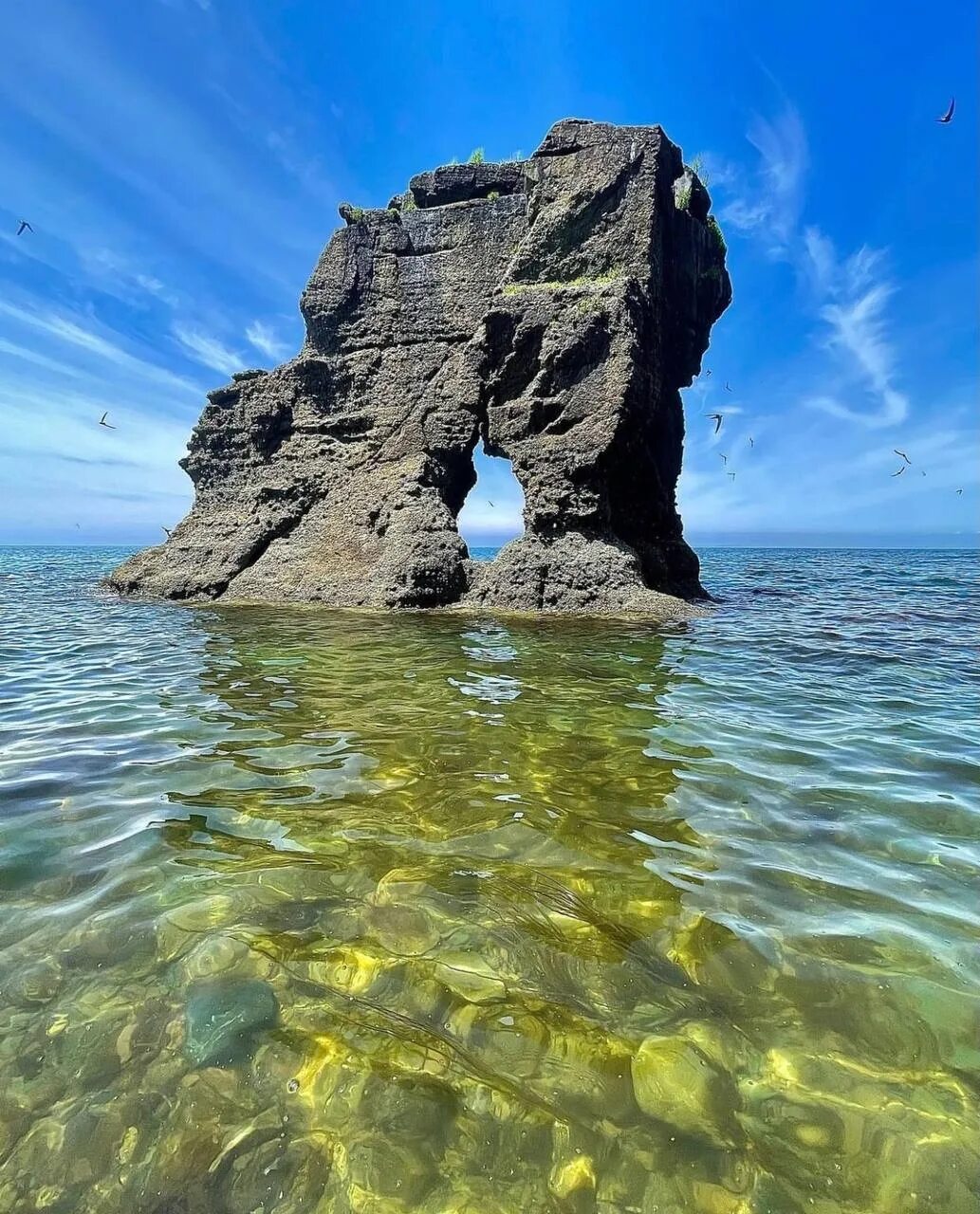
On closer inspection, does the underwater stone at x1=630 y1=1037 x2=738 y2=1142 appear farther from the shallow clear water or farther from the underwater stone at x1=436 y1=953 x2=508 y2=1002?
the underwater stone at x1=436 y1=953 x2=508 y2=1002

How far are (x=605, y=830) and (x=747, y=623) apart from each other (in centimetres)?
1079

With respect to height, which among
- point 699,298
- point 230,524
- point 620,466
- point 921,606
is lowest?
point 921,606

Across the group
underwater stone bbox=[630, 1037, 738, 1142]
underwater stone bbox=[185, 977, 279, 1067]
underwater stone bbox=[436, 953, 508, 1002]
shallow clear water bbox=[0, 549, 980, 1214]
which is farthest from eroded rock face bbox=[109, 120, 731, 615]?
underwater stone bbox=[185, 977, 279, 1067]

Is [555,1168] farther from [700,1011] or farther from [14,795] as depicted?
[14,795]

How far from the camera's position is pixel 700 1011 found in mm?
2527

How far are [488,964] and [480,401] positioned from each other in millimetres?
16876

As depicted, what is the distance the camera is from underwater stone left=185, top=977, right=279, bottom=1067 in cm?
230

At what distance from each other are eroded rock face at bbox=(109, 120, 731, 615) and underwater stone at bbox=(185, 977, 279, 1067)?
41.9 ft

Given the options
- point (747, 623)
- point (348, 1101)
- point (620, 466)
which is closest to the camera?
point (348, 1101)

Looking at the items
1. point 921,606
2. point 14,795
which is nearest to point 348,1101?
point 14,795

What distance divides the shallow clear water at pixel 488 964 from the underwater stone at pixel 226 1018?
1 centimetres

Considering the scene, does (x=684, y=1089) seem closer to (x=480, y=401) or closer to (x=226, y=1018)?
(x=226, y=1018)

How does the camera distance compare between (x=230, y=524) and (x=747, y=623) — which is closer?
(x=747, y=623)

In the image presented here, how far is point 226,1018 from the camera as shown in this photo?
245cm
